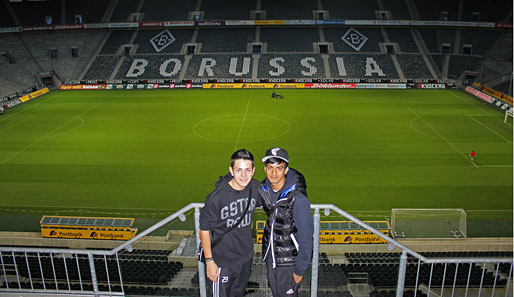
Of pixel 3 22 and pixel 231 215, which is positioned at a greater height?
pixel 3 22

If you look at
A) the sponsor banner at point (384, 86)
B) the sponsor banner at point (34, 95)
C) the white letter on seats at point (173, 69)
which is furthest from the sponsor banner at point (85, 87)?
the sponsor banner at point (384, 86)

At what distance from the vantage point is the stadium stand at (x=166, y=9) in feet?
185

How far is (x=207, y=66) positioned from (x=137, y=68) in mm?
9187

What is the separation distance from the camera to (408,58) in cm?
5138

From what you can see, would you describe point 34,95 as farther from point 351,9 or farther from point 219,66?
point 351,9

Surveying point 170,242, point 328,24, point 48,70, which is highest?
point 328,24

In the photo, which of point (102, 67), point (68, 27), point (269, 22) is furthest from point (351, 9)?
point (68, 27)

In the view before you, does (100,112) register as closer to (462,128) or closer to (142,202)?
(142,202)

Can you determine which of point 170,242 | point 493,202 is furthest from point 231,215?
point 493,202

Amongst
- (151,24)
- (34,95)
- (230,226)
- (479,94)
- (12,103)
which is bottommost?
(12,103)

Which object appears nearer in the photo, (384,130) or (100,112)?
(384,130)

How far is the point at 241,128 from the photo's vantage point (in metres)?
30.2

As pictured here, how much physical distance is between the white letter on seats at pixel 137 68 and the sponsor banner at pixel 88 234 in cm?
3713

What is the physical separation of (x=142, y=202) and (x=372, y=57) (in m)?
41.4
